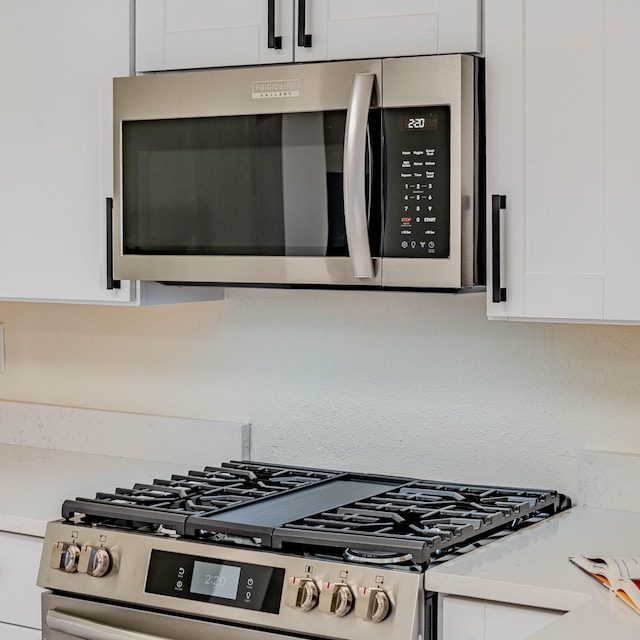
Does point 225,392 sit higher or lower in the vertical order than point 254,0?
lower

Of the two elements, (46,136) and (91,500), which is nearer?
(91,500)

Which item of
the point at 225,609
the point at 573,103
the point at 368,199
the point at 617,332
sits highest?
the point at 573,103

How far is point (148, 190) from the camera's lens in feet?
7.57

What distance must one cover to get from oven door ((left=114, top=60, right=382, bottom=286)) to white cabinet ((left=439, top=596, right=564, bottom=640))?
0.63m

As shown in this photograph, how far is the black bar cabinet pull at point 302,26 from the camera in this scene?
2146 millimetres

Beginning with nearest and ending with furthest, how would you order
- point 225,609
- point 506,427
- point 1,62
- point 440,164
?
point 225,609 < point 440,164 < point 506,427 < point 1,62

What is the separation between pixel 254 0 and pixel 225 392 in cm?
94

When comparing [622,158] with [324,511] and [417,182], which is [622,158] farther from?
[324,511]

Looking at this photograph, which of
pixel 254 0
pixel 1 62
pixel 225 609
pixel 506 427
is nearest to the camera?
pixel 225 609

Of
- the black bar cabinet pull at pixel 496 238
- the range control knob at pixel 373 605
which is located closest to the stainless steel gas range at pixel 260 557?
the range control knob at pixel 373 605

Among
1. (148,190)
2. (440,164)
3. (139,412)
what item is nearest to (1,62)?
(148,190)

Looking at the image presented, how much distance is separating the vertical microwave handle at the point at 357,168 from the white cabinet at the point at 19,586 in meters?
0.86

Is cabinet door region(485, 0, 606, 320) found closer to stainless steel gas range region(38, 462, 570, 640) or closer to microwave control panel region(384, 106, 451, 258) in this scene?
microwave control panel region(384, 106, 451, 258)

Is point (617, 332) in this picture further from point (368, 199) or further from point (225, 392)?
point (225, 392)
